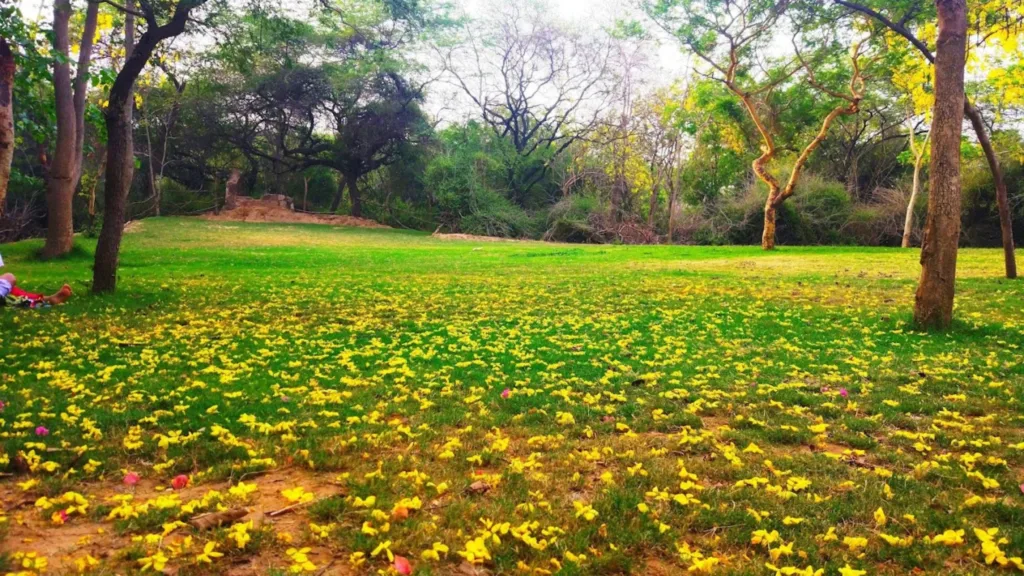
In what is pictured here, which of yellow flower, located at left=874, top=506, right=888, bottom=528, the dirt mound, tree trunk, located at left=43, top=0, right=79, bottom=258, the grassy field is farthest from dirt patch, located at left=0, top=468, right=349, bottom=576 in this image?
the dirt mound

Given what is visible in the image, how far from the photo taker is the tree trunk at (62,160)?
1397 centimetres

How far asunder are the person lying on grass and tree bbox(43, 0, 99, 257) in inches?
253

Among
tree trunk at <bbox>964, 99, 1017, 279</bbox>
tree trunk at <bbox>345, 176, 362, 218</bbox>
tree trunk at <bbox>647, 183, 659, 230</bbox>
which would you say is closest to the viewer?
tree trunk at <bbox>964, 99, 1017, 279</bbox>

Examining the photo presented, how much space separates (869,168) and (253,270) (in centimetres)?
3707

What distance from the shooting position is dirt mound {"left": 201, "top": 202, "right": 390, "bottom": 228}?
38531 millimetres

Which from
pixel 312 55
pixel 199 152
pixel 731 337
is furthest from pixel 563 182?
pixel 731 337

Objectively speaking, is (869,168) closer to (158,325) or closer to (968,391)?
(968,391)

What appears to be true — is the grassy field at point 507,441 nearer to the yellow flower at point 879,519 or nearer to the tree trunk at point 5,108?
the yellow flower at point 879,519

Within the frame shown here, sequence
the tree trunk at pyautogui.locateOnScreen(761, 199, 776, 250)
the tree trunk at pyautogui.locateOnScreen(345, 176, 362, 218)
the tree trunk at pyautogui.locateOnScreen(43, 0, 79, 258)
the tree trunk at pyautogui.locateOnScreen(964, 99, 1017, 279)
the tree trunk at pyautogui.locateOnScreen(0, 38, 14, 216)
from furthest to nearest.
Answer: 1. the tree trunk at pyautogui.locateOnScreen(345, 176, 362, 218)
2. the tree trunk at pyautogui.locateOnScreen(761, 199, 776, 250)
3. the tree trunk at pyautogui.locateOnScreen(43, 0, 79, 258)
4. the tree trunk at pyautogui.locateOnScreen(964, 99, 1017, 279)
5. the tree trunk at pyautogui.locateOnScreen(0, 38, 14, 216)

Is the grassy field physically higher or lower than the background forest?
lower

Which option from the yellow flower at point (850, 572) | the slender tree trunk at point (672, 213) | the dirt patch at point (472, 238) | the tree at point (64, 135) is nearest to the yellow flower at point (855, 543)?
the yellow flower at point (850, 572)

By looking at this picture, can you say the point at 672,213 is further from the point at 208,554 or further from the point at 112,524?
the point at 208,554

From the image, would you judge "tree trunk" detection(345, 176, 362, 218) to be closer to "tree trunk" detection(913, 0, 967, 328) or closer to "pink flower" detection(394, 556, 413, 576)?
"tree trunk" detection(913, 0, 967, 328)

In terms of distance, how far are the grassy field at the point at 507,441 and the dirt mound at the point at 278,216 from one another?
101 feet
